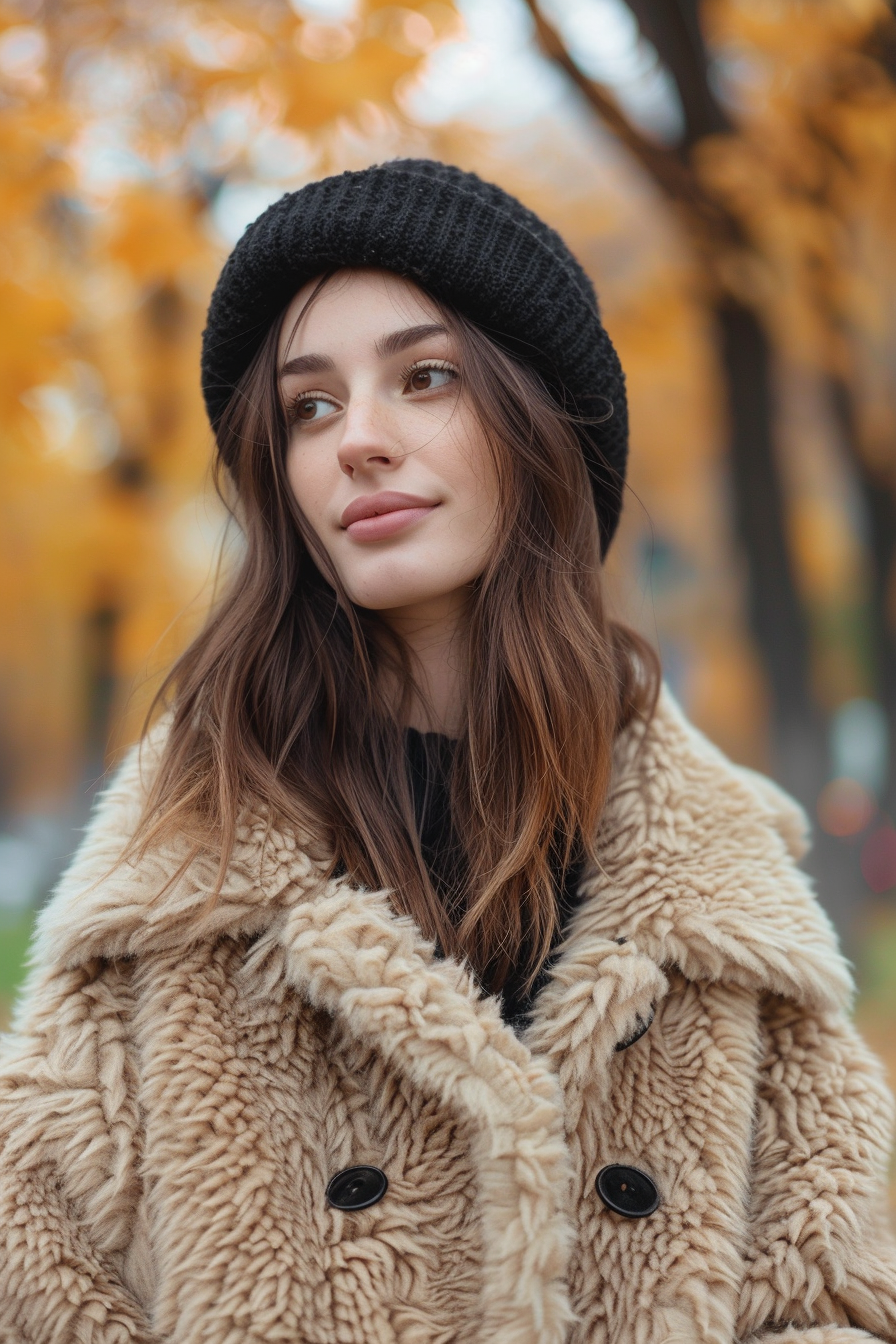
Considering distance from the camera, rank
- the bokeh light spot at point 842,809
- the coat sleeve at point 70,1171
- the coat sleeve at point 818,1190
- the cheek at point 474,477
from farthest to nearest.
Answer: the bokeh light spot at point 842,809 → the cheek at point 474,477 → the coat sleeve at point 818,1190 → the coat sleeve at point 70,1171

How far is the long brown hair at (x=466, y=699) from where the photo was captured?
185 centimetres

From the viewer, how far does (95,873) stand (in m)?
1.75

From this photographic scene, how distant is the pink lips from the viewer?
71.5 inches

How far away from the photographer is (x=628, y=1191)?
1.65 m

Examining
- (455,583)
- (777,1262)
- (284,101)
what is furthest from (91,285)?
(777,1262)

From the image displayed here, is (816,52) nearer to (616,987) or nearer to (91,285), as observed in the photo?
(91,285)

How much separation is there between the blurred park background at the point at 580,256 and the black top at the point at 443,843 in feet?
2.11

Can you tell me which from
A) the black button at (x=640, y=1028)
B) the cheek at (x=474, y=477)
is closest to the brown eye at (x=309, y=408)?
the cheek at (x=474, y=477)

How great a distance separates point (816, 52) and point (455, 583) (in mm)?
3471

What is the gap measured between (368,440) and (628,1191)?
1.34 meters

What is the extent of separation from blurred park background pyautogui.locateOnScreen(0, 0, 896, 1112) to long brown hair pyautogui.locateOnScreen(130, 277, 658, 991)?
31 centimetres

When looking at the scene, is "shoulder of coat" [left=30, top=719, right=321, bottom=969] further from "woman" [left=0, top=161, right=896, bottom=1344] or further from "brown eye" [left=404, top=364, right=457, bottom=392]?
"brown eye" [left=404, top=364, right=457, bottom=392]

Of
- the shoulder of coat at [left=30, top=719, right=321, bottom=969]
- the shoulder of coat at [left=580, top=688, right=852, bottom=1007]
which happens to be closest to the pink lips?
the shoulder of coat at [left=30, top=719, right=321, bottom=969]

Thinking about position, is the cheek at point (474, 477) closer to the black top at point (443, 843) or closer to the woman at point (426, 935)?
the woman at point (426, 935)
